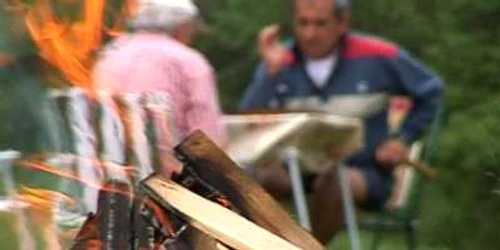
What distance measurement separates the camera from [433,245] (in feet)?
31.4

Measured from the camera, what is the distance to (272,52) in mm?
9133

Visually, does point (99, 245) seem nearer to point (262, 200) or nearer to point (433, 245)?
point (262, 200)

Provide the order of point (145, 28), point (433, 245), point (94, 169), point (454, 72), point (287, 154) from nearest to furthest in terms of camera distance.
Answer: point (94, 169) < point (145, 28) < point (287, 154) < point (433, 245) < point (454, 72)

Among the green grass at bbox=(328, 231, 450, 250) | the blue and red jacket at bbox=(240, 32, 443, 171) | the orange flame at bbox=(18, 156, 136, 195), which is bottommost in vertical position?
the green grass at bbox=(328, 231, 450, 250)

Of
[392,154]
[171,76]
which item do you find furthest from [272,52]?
[171,76]

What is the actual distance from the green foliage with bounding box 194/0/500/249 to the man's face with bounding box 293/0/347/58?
690mm

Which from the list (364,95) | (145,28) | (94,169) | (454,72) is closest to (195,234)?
(94,169)

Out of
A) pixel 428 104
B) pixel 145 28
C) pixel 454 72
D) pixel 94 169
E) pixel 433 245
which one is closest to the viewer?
pixel 94 169

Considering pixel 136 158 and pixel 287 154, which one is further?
pixel 287 154

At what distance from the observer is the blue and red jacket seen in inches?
350

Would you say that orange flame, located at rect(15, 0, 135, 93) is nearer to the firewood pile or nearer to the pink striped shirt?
the firewood pile

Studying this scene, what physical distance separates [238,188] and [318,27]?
3327 mm

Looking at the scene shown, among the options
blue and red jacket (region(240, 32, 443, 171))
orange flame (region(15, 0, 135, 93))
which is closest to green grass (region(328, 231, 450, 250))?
blue and red jacket (region(240, 32, 443, 171))

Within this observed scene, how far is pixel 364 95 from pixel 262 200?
322 centimetres
